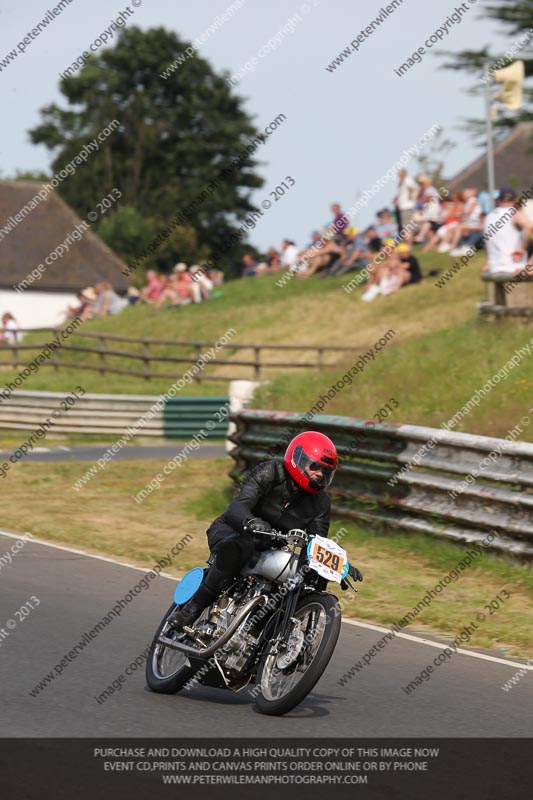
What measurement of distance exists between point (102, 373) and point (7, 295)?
29953 millimetres

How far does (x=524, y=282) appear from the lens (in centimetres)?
1722

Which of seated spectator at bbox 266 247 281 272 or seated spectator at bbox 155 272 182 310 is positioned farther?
seated spectator at bbox 266 247 281 272

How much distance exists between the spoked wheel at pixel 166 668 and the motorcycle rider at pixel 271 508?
183 millimetres

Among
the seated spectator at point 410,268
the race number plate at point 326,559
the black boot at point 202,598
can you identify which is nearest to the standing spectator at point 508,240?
the black boot at point 202,598

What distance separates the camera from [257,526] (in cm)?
701

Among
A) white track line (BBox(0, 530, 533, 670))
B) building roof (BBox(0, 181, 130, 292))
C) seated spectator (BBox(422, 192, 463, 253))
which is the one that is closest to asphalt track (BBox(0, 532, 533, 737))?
white track line (BBox(0, 530, 533, 670))

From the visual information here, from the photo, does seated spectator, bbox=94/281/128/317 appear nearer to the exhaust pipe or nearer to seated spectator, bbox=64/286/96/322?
seated spectator, bbox=64/286/96/322

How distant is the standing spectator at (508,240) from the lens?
1678 centimetres

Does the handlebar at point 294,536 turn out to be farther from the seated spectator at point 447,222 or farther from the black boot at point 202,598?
the seated spectator at point 447,222

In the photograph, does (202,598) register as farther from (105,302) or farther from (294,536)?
(105,302)

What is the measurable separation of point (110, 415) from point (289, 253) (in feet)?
51.0

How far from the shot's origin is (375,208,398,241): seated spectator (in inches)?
1283
